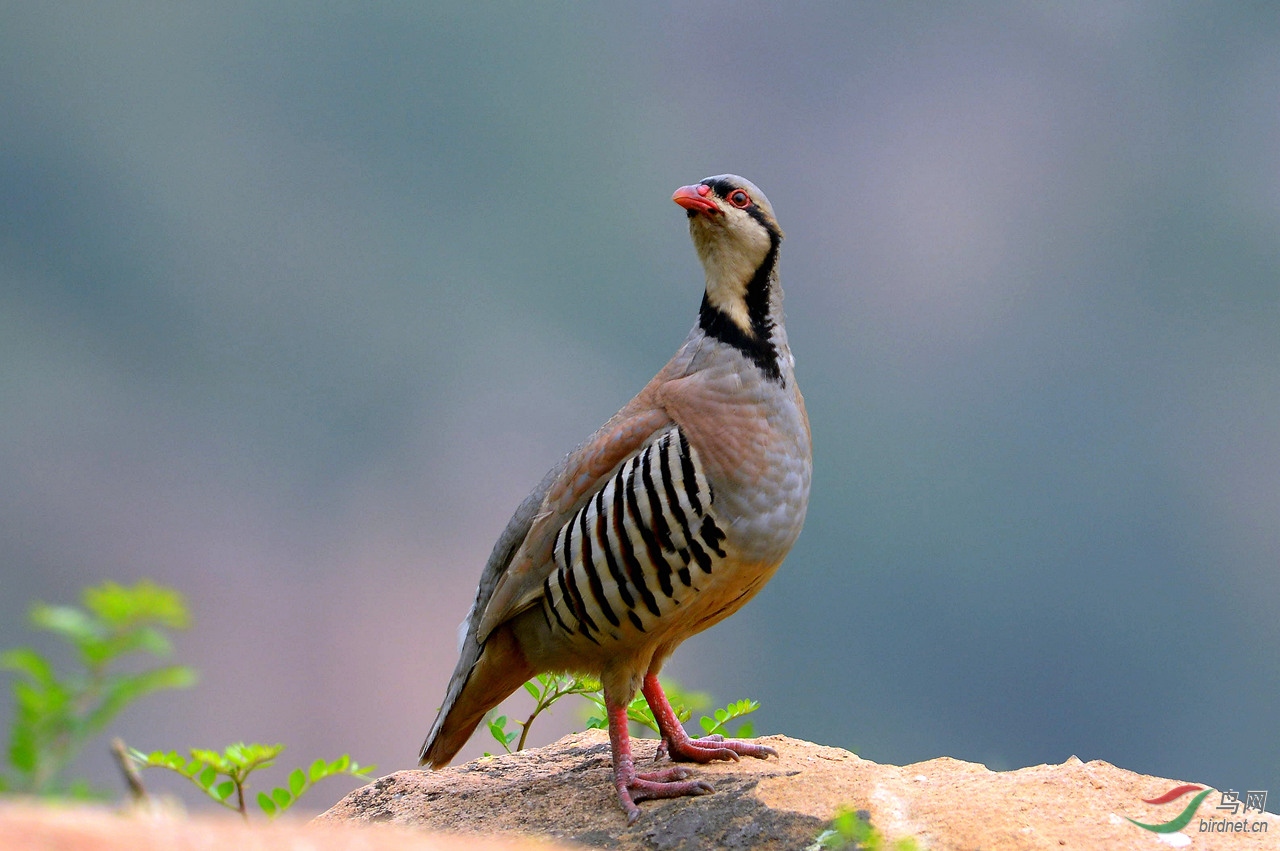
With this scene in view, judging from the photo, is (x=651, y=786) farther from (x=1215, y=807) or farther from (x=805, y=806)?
(x=1215, y=807)

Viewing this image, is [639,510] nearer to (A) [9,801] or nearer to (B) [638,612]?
(B) [638,612]

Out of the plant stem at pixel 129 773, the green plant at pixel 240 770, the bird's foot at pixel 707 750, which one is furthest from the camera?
the bird's foot at pixel 707 750

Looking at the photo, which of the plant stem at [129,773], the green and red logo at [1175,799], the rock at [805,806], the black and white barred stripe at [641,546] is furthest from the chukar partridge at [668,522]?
the plant stem at [129,773]

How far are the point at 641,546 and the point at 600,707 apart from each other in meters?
1.68

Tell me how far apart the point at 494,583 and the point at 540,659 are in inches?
19.2

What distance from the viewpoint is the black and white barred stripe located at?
4.54 metres

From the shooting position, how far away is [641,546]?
14.9 feet

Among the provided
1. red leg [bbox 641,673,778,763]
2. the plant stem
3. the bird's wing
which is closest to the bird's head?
the bird's wing

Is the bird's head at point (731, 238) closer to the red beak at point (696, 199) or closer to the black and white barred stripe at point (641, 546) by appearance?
the red beak at point (696, 199)

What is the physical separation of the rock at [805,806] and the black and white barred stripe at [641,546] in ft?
2.47

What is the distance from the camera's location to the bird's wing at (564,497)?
16.0 ft

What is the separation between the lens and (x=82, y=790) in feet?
7.46

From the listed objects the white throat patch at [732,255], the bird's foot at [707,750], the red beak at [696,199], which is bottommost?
the bird's foot at [707,750]

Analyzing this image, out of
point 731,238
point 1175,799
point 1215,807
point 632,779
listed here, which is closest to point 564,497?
point 632,779
